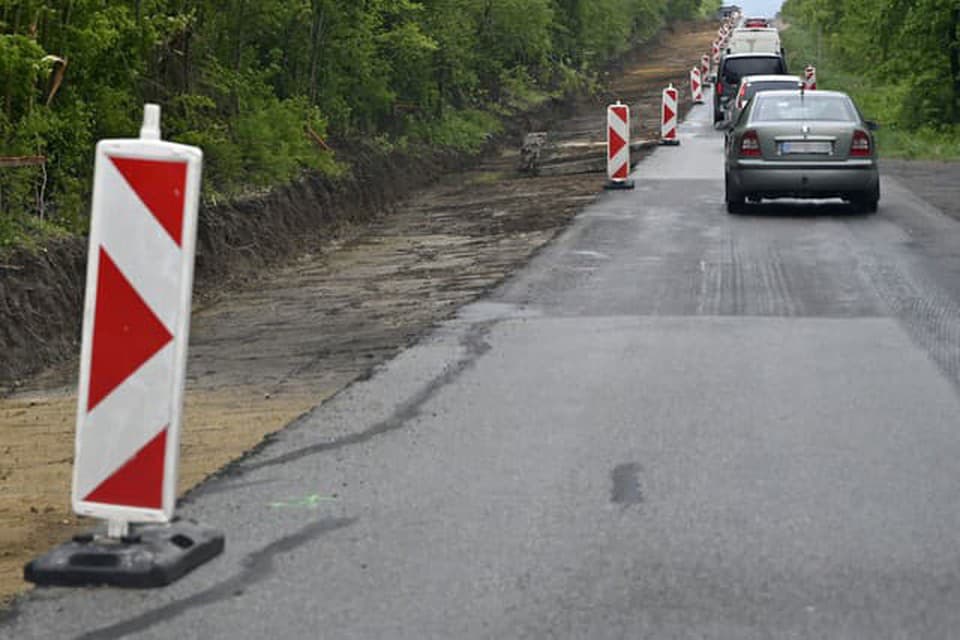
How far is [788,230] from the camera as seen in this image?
783 inches

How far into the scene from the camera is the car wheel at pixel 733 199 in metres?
21.8

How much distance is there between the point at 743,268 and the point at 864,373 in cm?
566

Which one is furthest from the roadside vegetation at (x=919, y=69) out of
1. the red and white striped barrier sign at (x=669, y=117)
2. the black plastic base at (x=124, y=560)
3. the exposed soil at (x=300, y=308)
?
the black plastic base at (x=124, y=560)

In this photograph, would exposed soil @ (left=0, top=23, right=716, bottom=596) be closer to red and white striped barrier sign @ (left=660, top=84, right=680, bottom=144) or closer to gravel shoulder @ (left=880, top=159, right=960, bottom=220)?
red and white striped barrier sign @ (left=660, top=84, right=680, bottom=144)

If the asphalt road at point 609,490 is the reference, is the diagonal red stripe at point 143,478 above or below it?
above

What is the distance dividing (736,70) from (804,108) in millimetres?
24518

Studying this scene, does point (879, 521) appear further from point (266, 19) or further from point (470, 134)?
point (470, 134)

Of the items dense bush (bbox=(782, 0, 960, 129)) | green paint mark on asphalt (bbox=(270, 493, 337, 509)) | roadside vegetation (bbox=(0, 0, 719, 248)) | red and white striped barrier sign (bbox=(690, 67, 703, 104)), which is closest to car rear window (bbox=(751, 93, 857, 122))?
roadside vegetation (bbox=(0, 0, 719, 248))

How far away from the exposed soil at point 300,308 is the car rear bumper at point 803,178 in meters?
2.45

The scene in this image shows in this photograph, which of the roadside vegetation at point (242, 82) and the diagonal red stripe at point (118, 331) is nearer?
the diagonal red stripe at point (118, 331)

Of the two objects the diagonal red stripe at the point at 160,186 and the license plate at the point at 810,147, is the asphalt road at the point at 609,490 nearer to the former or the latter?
the diagonal red stripe at the point at 160,186

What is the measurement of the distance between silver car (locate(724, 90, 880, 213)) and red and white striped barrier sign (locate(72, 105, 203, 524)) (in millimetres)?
15876

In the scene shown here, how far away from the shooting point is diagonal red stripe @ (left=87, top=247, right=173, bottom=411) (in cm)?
617

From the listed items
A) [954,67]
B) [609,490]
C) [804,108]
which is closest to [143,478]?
[609,490]
